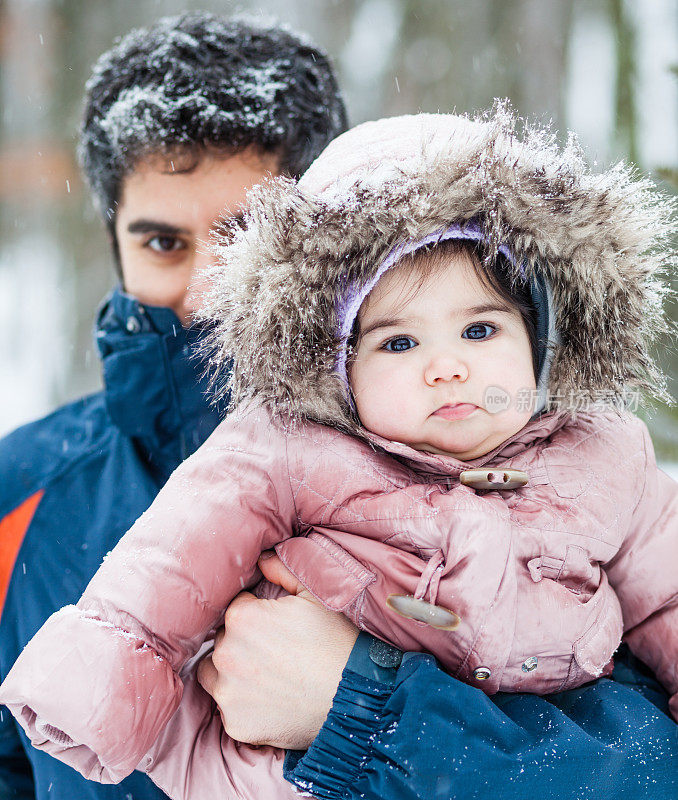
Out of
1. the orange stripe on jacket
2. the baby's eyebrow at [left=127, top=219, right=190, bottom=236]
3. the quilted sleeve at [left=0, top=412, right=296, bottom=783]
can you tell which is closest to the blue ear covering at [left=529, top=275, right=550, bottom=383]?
the quilted sleeve at [left=0, top=412, right=296, bottom=783]

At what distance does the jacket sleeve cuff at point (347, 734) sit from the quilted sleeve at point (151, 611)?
11.0 inches

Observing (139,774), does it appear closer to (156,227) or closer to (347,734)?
(347,734)

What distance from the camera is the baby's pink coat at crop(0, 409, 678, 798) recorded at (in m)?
1.33

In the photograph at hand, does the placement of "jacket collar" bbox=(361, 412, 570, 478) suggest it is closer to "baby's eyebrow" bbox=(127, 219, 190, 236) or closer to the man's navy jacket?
the man's navy jacket

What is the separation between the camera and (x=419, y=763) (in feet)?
4.11

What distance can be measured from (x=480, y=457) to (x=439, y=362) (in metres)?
0.28

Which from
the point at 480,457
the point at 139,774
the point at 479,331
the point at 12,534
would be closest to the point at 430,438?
the point at 480,457

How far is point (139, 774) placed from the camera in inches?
67.5

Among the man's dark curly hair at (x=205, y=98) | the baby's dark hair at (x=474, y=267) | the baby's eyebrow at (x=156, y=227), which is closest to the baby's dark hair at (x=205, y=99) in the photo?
the man's dark curly hair at (x=205, y=98)

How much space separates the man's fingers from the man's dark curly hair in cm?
116

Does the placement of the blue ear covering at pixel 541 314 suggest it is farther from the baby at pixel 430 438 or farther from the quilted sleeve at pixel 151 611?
the quilted sleeve at pixel 151 611

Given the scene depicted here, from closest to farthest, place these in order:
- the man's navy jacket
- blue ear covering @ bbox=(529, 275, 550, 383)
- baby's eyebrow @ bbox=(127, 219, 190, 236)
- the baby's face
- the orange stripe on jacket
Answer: the man's navy jacket < the baby's face < blue ear covering @ bbox=(529, 275, 550, 383) < the orange stripe on jacket < baby's eyebrow @ bbox=(127, 219, 190, 236)

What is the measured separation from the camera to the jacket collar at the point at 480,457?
61.9 inches

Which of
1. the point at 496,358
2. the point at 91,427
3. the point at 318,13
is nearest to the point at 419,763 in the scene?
the point at 496,358
